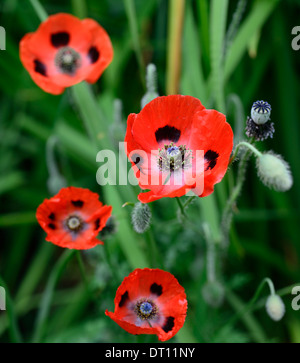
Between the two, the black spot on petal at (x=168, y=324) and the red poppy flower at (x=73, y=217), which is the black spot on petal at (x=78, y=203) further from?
the black spot on petal at (x=168, y=324)

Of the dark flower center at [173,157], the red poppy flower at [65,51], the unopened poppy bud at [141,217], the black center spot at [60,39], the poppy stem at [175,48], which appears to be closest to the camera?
the unopened poppy bud at [141,217]

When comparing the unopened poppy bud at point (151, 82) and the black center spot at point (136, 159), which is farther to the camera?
the unopened poppy bud at point (151, 82)

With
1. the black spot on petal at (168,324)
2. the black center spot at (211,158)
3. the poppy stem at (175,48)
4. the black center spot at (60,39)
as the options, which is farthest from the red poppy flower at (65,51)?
the black spot on petal at (168,324)

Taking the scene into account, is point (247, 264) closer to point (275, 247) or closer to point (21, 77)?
point (275, 247)

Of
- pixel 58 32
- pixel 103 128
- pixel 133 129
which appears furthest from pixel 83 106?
pixel 133 129
